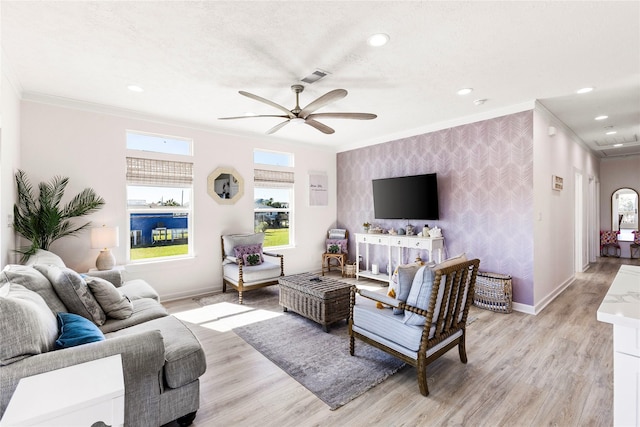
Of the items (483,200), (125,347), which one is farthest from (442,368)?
(483,200)

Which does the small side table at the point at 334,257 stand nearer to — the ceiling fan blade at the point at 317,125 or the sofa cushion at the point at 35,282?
the ceiling fan blade at the point at 317,125

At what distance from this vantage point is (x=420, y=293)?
2.27m

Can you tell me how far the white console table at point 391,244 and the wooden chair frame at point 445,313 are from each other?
7.02 feet

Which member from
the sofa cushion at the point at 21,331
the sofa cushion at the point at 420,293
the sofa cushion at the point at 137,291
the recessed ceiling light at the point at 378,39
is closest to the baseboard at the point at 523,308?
the sofa cushion at the point at 420,293

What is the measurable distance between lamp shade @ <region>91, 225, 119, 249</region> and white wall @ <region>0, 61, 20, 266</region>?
0.69 meters

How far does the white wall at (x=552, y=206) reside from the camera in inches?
157

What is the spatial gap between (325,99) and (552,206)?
3.85 metres

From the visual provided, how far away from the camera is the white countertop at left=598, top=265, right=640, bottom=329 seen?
1.16m

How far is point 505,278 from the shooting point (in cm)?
395

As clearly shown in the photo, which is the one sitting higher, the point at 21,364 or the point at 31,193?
the point at 31,193

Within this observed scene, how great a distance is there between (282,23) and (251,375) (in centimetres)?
275

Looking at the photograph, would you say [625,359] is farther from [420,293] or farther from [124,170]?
[124,170]

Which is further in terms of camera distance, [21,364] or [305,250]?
[305,250]

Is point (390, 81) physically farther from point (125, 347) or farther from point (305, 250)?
point (305, 250)
